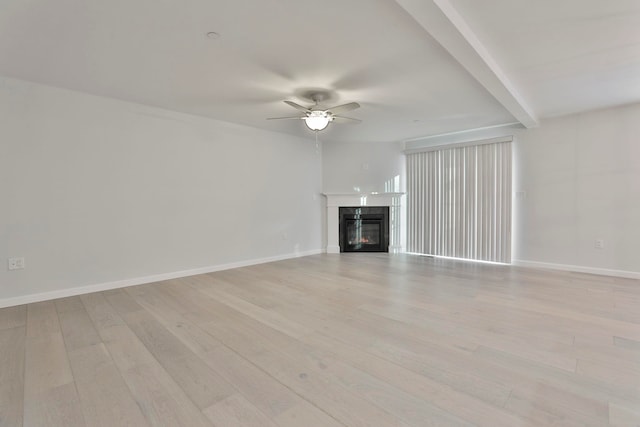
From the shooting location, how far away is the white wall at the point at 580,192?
4.08 metres

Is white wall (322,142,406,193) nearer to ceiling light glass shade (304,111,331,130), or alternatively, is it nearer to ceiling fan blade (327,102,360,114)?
ceiling light glass shade (304,111,331,130)

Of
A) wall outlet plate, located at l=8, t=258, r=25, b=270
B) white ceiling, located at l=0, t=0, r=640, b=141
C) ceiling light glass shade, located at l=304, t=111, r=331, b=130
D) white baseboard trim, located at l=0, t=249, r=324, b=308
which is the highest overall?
white ceiling, located at l=0, t=0, r=640, b=141

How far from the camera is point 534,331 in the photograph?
7.85ft

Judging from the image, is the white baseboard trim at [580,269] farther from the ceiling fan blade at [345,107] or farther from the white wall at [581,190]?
the ceiling fan blade at [345,107]

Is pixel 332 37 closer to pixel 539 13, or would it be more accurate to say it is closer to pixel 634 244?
pixel 539 13

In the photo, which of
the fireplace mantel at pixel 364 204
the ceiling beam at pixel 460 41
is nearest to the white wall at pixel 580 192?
the ceiling beam at pixel 460 41

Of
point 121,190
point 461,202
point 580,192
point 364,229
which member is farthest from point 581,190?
point 121,190

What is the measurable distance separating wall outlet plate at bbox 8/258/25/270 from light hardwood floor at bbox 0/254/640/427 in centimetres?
45

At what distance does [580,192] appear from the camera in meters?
4.42

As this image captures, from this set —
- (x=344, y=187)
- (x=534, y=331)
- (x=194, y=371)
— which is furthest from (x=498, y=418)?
(x=344, y=187)

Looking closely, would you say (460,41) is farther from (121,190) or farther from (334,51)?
(121,190)

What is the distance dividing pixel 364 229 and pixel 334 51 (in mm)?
4319

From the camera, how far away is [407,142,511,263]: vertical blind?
5070 mm

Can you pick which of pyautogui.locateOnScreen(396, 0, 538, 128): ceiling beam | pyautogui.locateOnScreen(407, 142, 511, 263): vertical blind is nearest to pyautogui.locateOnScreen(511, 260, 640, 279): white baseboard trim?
pyautogui.locateOnScreen(407, 142, 511, 263): vertical blind
